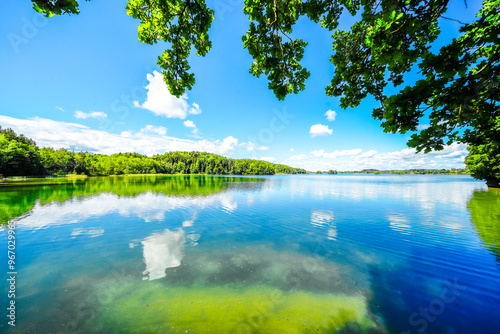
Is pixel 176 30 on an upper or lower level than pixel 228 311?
upper

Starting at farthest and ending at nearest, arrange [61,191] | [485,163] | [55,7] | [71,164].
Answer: [71,164] < [485,163] < [61,191] < [55,7]

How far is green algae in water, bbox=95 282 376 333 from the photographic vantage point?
16.4ft

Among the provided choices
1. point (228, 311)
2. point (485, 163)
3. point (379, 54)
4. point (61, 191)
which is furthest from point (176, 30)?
point (485, 163)

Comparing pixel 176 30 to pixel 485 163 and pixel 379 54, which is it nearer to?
pixel 379 54

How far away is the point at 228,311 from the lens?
5574mm

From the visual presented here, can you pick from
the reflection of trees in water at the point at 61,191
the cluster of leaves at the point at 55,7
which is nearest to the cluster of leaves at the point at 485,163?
the cluster of leaves at the point at 55,7

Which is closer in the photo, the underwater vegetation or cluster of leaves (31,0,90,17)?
cluster of leaves (31,0,90,17)

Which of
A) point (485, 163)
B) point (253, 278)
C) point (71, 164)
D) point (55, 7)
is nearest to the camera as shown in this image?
point (55, 7)

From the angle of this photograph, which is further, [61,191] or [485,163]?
[485,163]

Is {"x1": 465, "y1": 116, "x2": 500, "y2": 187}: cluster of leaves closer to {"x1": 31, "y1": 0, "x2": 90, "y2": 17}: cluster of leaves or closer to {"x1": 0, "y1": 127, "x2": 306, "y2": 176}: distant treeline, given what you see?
{"x1": 31, "y1": 0, "x2": 90, "y2": 17}: cluster of leaves

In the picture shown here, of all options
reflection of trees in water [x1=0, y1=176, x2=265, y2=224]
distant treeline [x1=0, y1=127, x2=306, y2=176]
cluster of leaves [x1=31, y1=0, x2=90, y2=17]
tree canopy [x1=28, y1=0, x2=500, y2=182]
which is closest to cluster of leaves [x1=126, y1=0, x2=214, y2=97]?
tree canopy [x1=28, y1=0, x2=500, y2=182]

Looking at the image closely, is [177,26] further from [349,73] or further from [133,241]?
[133,241]

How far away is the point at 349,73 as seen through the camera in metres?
6.01

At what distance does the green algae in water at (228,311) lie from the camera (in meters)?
5.00
